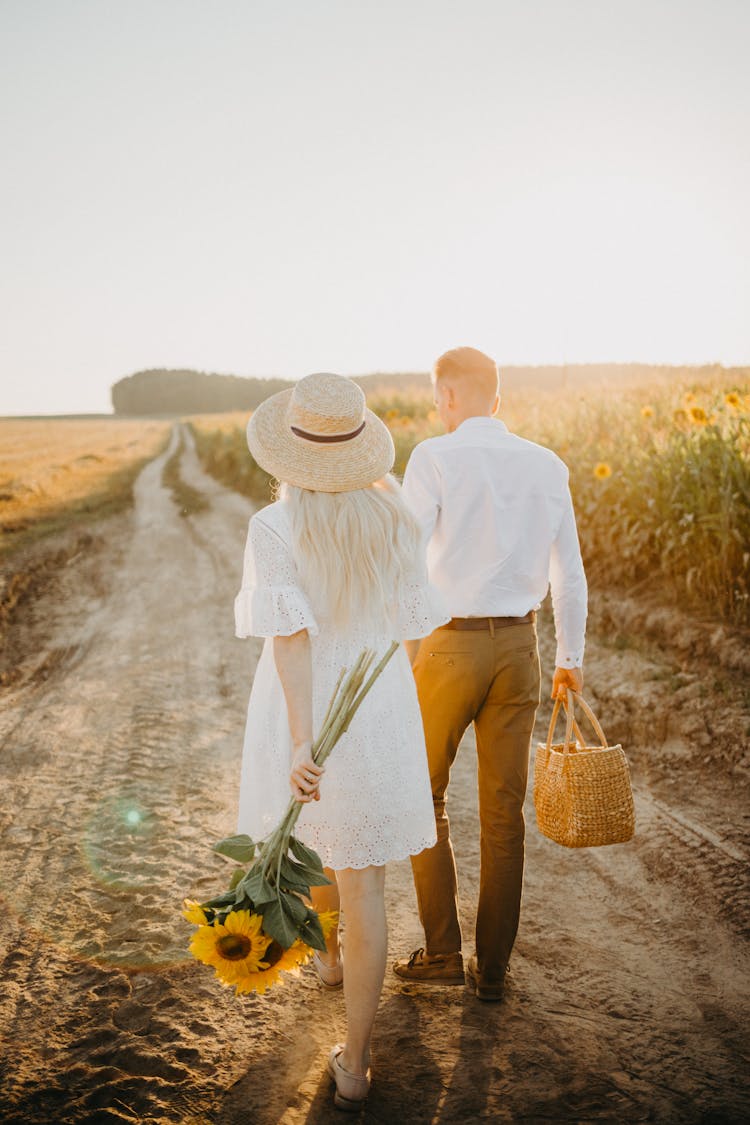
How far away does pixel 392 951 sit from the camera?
3250 millimetres

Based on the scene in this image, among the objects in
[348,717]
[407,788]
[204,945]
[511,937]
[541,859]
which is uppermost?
[348,717]

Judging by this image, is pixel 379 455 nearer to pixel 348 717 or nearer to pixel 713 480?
pixel 348 717

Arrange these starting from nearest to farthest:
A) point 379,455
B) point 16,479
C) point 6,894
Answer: point 379,455, point 6,894, point 16,479

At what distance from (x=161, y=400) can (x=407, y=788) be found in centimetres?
12826

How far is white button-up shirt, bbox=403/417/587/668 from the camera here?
2.79 meters

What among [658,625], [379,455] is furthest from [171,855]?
[658,625]

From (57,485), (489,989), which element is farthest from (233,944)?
(57,485)

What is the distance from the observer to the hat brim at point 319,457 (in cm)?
230

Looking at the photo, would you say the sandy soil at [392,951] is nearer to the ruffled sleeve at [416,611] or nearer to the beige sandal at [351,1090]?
the beige sandal at [351,1090]

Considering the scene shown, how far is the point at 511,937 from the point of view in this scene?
2.95 metres

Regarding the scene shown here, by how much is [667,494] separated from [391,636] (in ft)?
16.4

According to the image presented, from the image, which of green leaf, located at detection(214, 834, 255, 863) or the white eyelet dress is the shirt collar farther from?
green leaf, located at detection(214, 834, 255, 863)

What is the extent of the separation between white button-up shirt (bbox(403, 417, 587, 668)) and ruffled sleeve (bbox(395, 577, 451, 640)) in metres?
0.35

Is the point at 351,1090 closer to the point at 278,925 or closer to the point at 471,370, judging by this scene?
the point at 278,925
